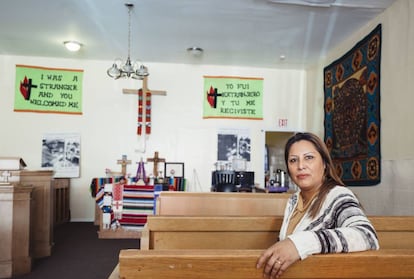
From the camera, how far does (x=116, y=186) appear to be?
4465 millimetres

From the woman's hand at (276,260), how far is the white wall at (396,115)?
2972 millimetres

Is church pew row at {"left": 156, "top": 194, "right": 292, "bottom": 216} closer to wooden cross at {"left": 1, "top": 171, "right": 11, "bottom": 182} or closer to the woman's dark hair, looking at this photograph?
the woman's dark hair

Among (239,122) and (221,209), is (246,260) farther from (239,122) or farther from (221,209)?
(239,122)

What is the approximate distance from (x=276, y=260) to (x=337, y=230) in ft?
0.89

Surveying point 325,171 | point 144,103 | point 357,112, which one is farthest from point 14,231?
point 357,112

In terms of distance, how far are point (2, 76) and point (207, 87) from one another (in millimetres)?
3406

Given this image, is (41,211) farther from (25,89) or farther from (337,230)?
(337,230)

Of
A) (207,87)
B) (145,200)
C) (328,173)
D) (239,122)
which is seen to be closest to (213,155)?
(239,122)

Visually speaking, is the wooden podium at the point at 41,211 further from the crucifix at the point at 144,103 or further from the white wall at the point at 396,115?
the white wall at the point at 396,115

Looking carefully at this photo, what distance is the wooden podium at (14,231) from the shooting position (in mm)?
3092

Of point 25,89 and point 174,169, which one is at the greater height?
point 25,89

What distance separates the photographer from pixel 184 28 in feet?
14.8

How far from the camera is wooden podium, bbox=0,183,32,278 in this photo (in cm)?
309

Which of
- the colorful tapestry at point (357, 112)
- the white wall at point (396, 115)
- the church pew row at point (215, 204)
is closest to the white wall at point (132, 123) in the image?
the colorful tapestry at point (357, 112)
